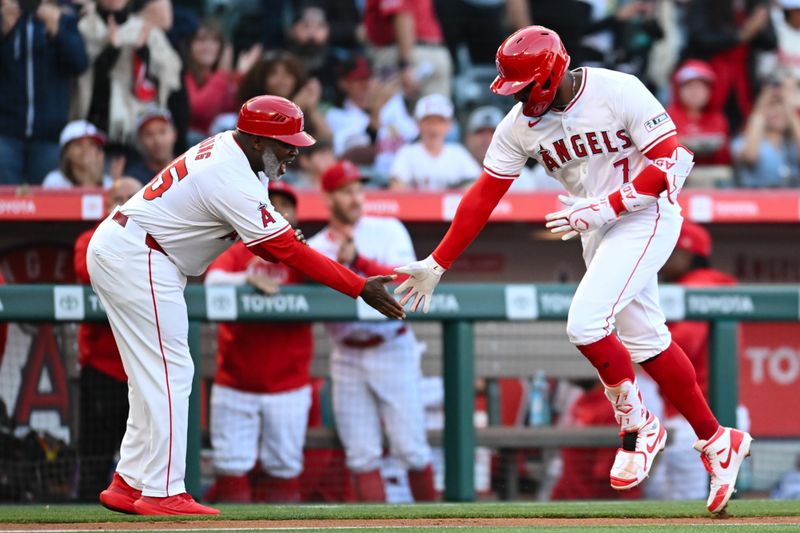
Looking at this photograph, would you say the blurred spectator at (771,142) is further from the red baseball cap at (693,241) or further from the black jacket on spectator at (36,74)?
the black jacket on spectator at (36,74)

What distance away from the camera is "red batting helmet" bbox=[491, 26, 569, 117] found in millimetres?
5219

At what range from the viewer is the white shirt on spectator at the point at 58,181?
8.54m

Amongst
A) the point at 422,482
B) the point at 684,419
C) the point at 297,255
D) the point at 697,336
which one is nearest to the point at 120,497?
the point at 297,255

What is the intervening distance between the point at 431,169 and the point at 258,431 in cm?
263

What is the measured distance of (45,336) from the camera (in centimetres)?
724

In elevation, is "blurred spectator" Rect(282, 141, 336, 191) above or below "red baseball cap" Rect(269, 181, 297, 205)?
above

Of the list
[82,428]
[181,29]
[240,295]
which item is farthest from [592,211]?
[181,29]

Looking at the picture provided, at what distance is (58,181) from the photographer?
8.59 meters

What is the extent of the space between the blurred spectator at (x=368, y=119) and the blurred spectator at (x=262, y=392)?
83.3 inches

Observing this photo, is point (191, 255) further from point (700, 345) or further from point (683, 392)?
point (700, 345)

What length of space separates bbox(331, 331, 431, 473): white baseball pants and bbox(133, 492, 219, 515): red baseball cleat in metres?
1.99

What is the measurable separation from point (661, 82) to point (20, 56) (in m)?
4.68

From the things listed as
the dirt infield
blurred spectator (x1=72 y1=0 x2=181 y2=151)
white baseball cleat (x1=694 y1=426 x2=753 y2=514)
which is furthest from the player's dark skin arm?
blurred spectator (x1=72 y1=0 x2=181 y2=151)

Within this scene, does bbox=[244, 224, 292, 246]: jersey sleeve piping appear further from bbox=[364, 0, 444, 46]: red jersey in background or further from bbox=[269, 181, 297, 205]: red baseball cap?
bbox=[364, 0, 444, 46]: red jersey in background
